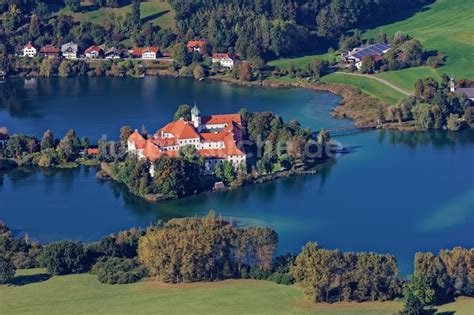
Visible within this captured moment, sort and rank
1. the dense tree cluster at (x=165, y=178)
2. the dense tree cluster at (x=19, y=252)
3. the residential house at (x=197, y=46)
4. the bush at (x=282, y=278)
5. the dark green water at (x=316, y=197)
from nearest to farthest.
Result: the bush at (x=282, y=278) < the dense tree cluster at (x=19, y=252) < the dark green water at (x=316, y=197) < the dense tree cluster at (x=165, y=178) < the residential house at (x=197, y=46)

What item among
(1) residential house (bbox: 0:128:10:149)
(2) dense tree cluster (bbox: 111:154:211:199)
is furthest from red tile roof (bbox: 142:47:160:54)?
(2) dense tree cluster (bbox: 111:154:211:199)

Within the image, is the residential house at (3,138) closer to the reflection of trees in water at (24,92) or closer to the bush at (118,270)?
the reflection of trees in water at (24,92)

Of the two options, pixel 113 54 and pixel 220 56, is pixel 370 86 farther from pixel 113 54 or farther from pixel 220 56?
pixel 113 54

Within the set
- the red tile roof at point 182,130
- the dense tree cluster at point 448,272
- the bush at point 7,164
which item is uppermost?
the red tile roof at point 182,130

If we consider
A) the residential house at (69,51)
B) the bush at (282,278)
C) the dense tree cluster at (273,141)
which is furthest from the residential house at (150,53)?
the bush at (282,278)

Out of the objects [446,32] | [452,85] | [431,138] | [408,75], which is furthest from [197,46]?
[431,138]

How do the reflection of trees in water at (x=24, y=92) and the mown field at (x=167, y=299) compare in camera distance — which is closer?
the mown field at (x=167, y=299)
